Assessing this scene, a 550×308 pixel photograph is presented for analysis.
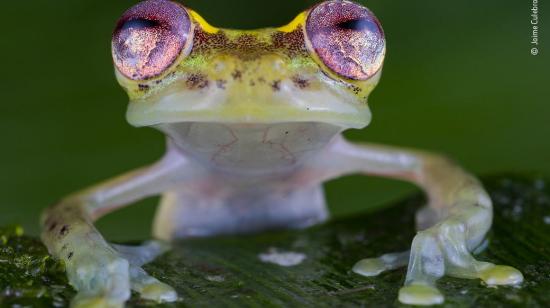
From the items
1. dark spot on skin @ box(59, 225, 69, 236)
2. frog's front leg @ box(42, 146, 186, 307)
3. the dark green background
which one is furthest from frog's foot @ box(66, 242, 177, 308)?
the dark green background

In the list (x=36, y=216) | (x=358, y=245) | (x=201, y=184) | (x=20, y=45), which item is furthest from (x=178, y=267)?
(x=20, y=45)

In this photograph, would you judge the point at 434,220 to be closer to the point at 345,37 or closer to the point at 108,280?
the point at 345,37

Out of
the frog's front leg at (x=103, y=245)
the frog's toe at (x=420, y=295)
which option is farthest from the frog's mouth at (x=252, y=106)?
the frog's toe at (x=420, y=295)

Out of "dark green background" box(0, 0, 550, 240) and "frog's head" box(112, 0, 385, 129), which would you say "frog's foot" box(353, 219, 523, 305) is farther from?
"dark green background" box(0, 0, 550, 240)

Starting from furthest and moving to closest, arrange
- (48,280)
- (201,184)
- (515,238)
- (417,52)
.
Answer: (417,52) → (201,184) → (515,238) → (48,280)

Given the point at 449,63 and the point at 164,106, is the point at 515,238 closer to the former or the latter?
the point at 164,106

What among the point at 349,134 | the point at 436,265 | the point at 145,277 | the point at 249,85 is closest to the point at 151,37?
the point at 249,85

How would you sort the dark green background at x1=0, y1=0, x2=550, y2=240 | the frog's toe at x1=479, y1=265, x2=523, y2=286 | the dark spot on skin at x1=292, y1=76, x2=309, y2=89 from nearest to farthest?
1. the frog's toe at x1=479, y1=265, x2=523, y2=286
2. the dark spot on skin at x1=292, y1=76, x2=309, y2=89
3. the dark green background at x1=0, y1=0, x2=550, y2=240

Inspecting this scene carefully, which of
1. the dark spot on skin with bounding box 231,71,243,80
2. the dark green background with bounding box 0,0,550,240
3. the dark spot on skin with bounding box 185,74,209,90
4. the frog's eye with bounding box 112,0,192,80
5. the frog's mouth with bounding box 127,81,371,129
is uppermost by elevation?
the frog's eye with bounding box 112,0,192,80
